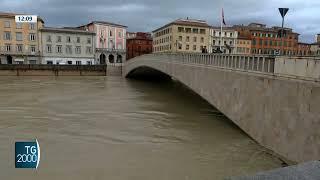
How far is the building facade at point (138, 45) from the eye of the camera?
3878 inches

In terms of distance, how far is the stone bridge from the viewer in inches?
399

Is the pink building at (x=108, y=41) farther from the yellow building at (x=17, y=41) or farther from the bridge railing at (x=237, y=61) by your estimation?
the bridge railing at (x=237, y=61)

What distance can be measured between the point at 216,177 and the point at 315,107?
3.77 meters

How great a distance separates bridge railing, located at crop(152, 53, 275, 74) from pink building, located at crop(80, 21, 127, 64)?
58.0m

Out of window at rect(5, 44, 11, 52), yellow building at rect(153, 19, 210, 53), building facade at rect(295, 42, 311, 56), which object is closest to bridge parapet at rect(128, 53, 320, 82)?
building facade at rect(295, 42, 311, 56)

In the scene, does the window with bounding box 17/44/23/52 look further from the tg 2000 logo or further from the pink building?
the tg 2000 logo

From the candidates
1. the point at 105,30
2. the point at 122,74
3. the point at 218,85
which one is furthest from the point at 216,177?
the point at 105,30

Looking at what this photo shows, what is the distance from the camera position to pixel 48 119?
1936cm

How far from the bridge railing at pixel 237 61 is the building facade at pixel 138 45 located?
241ft

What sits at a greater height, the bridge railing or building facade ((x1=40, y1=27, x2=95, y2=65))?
building facade ((x1=40, y1=27, x2=95, y2=65))

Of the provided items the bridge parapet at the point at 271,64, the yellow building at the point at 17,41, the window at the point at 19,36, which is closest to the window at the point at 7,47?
the yellow building at the point at 17,41

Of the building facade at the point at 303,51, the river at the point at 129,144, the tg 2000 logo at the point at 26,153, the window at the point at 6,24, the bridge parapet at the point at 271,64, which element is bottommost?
the river at the point at 129,144

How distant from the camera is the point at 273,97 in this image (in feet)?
41.1
